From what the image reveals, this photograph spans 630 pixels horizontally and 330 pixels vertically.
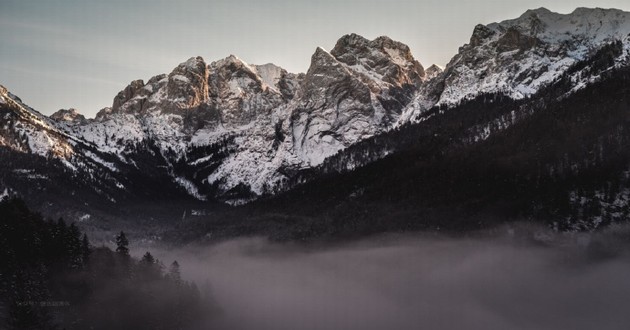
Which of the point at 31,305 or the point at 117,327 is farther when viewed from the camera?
the point at 117,327

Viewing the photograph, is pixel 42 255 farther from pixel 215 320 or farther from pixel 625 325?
pixel 625 325

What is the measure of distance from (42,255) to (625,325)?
511 ft

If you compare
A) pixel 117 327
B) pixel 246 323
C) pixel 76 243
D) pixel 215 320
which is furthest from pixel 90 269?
pixel 246 323

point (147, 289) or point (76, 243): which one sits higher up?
point (76, 243)

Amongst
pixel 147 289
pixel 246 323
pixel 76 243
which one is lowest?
pixel 246 323

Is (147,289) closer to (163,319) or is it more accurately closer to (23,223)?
(163,319)

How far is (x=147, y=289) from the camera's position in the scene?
14388 centimetres

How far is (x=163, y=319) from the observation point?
141 m

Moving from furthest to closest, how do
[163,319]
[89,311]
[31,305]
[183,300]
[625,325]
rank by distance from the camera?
[625,325] → [183,300] → [163,319] → [89,311] → [31,305]

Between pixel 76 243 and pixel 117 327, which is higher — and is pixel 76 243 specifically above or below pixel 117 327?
above

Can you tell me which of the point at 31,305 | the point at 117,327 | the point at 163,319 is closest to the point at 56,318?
the point at 31,305

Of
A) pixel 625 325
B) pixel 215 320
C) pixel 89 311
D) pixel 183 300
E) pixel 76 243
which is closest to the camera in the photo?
pixel 89 311

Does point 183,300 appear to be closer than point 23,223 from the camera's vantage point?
No

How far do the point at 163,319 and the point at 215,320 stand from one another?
33458mm
